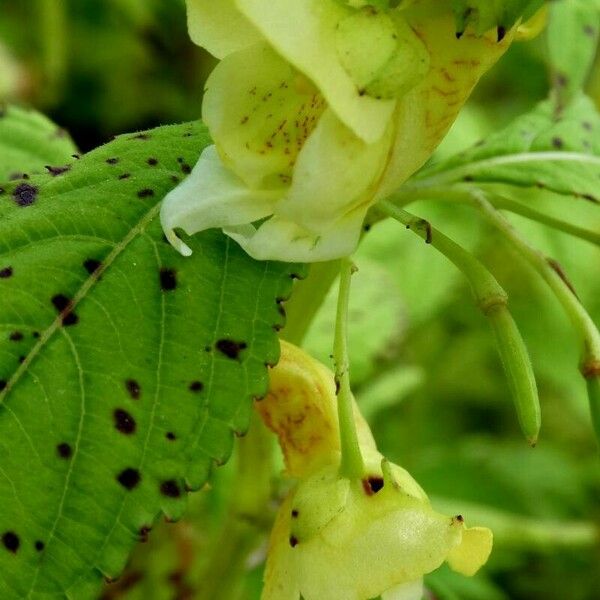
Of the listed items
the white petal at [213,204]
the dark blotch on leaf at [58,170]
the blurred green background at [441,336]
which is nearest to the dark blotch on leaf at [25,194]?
the dark blotch on leaf at [58,170]

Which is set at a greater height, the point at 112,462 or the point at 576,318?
the point at 576,318

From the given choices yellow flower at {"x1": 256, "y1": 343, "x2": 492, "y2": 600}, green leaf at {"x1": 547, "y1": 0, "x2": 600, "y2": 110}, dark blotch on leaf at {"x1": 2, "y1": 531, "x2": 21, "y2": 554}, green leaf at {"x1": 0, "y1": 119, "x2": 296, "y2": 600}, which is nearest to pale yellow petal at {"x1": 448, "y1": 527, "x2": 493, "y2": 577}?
yellow flower at {"x1": 256, "y1": 343, "x2": 492, "y2": 600}

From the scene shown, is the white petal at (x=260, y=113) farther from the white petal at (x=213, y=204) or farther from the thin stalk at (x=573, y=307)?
the thin stalk at (x=573, y=307)

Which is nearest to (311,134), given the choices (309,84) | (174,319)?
(309,84)

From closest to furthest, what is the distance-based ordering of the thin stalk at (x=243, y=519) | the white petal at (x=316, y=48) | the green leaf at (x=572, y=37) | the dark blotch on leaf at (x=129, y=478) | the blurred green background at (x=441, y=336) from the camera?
1. the white petal at (x=316, y=48)
2. the dark blotch on leaf at (x=129, y=478)
3. the thin stalk at (x=243, y=519)
4. the green leaf at (x=572, y=37)
5. the blurred green background at (x=441, y=336)

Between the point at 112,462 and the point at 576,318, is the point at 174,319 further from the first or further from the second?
the point at 576,318
